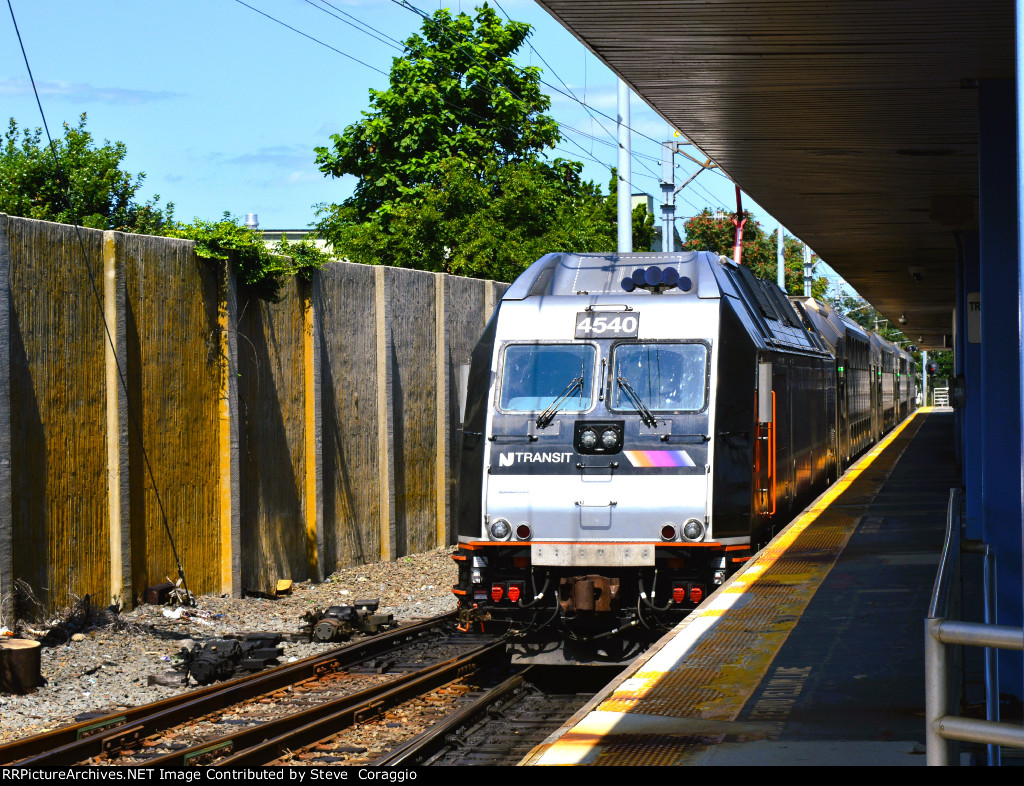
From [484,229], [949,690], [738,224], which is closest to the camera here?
[949,690]

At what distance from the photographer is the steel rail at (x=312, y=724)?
6777mm

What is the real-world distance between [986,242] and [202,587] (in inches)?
311

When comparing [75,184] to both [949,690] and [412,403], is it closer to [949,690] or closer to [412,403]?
[412,403]

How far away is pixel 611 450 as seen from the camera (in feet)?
31.2

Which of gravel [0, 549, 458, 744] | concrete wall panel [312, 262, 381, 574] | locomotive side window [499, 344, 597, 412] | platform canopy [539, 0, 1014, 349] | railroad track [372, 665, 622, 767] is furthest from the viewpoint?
concrete wall panel [312, 262, 381, 574]

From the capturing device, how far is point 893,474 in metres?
20.4

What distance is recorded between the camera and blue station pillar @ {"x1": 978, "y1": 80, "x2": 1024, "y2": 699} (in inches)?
279

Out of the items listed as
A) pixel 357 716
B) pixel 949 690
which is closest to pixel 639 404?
pixel 357 716

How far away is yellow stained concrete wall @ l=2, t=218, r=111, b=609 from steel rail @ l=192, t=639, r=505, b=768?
285 cm

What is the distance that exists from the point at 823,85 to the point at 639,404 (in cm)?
304

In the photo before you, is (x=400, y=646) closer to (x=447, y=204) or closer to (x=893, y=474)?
(x=893, y=474)

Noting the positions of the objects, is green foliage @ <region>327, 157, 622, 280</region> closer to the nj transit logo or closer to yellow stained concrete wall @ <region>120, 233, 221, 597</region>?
yellow stained concrete wall @ <region>120, 233, 221, 597</region>

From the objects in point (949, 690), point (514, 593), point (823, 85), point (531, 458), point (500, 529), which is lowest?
point (514, 593)

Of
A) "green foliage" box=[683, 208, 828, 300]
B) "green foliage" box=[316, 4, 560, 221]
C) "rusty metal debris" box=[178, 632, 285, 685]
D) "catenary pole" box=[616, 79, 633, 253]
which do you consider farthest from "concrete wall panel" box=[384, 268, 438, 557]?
"green foliage" box=[683, 208, 828, 300]
